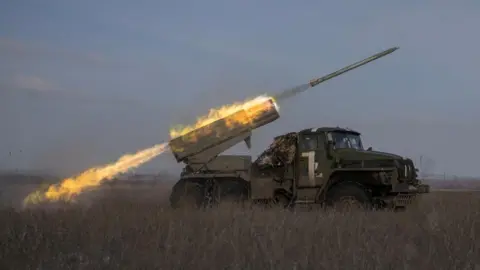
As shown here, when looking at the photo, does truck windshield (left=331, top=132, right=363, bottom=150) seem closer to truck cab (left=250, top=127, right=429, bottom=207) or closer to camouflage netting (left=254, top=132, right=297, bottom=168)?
truck cab (left=250, top=127, right=429, bottom=207)

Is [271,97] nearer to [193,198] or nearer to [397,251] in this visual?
[193,198]

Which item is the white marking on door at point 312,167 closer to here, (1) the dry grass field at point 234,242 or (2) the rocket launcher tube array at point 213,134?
(2) the rocket launcher tube array at point 213,134

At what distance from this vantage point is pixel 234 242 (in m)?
7.98

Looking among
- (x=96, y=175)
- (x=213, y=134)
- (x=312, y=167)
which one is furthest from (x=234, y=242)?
(x=96, y=175)

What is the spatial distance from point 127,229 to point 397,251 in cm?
406

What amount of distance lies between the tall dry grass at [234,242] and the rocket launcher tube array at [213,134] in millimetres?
7440

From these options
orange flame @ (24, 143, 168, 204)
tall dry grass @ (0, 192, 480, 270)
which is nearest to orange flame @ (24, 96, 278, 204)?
orange flame @ (24, 143, 168, 204)

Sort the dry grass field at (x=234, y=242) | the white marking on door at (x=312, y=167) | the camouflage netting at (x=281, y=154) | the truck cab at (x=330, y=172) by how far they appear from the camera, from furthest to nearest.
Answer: the camouflage netting at (x=281, y=154), the white marking on door at (x=312, y=167), the truck cab at (x=330, y=172), the dry grass field at (x=234, y=242)

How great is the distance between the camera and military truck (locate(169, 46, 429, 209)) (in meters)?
16.1

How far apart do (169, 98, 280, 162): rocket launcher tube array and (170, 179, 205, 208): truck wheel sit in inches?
31.2

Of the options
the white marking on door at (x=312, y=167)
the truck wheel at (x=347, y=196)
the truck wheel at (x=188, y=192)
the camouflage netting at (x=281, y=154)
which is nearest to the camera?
the truck wheel at (x=347, y=196)

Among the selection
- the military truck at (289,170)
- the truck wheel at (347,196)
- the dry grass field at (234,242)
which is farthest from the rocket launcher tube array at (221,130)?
the dry grass field at (234,242)

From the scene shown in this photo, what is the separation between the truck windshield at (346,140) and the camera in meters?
17.2

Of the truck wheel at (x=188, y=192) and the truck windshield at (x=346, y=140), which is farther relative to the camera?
the truck wheel at (x=188, y=192)
